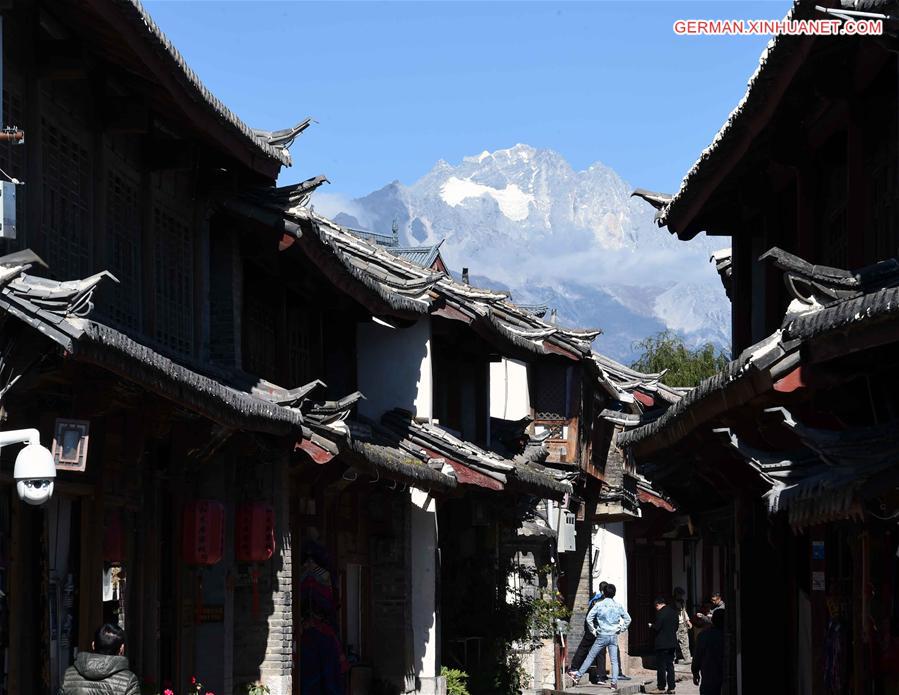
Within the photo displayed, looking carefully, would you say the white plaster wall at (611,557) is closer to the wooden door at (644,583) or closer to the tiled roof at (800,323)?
the wooden door at (644,583)

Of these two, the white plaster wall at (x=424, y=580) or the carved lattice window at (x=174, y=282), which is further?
the white plaster wall at (x=424, y=580)

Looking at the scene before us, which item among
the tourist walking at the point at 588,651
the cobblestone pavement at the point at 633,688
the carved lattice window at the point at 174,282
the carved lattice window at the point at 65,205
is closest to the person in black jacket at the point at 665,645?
the cobblestone pavement at the point at 633,688

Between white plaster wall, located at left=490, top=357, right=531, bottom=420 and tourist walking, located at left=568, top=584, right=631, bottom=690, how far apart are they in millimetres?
4310

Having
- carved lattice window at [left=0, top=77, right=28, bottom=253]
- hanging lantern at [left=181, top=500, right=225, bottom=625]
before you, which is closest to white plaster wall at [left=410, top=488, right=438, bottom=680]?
hanging lantern at [left=181, top=500, right=225, bottom=625]

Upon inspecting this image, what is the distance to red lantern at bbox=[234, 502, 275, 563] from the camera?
17.1m

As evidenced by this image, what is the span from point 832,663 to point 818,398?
2522 mm

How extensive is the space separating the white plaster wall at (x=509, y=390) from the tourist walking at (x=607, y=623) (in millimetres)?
4310

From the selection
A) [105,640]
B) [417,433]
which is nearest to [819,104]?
[105,640]

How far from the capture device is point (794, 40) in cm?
1256

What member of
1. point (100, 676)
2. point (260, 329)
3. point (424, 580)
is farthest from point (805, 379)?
point (424, 580)

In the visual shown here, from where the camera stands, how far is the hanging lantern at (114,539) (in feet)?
45.8

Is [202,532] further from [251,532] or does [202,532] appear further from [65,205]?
[65,205]

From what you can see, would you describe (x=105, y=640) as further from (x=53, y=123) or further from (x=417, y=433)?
(x=417, y=433)

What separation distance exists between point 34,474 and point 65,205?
14.7ft
